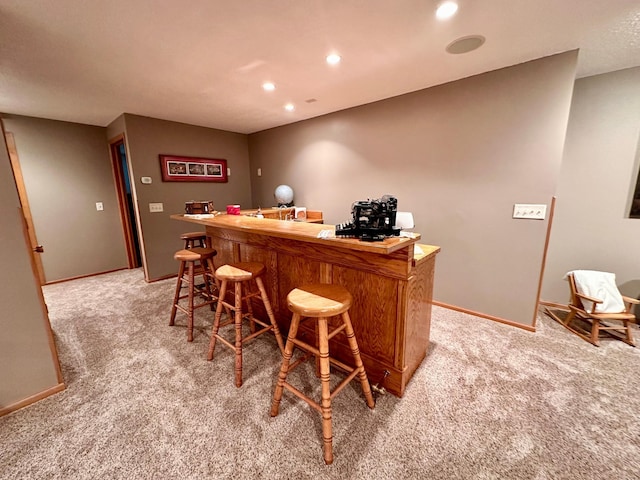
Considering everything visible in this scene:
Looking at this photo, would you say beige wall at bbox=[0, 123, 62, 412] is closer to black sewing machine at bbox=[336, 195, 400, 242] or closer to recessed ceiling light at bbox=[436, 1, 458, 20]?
black sewing machine at bbox=[336, 195, 400, 242]

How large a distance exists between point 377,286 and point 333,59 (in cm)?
183

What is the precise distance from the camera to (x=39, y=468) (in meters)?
1.25

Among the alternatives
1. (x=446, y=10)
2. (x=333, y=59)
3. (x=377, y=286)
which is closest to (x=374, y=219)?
(x=377, y=286)

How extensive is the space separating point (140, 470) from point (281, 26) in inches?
103

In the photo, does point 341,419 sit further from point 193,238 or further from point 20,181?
point 20,181

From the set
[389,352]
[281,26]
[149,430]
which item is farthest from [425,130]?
[149,430]

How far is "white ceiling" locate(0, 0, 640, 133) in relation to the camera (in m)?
1.48

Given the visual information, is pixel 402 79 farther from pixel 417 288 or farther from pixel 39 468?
pixel 39 468

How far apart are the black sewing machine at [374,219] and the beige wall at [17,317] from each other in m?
2.05

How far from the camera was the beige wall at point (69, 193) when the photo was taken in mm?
3523

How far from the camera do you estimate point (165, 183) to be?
3.80 metres

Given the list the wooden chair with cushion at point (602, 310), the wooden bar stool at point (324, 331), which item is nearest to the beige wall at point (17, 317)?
the wooden bar stool at point (324, 331)

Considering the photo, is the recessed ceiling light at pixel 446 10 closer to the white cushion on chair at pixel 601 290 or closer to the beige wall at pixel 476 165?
the beige wall at pixel 476 165

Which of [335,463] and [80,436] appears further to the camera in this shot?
[80,436]
